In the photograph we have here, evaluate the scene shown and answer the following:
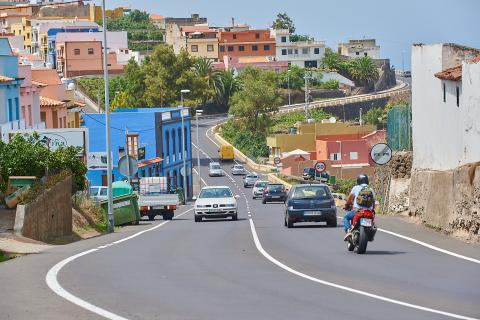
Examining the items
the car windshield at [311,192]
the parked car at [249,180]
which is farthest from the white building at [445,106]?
the parked car at [249,180]

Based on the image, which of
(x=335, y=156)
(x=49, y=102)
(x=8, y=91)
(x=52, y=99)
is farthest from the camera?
(x=335, y=156)

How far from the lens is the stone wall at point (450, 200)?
27.3 m

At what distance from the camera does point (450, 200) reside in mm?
30250

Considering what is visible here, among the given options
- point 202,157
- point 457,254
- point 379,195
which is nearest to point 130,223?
point 379,195

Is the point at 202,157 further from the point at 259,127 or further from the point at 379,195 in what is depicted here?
the point at 379,195

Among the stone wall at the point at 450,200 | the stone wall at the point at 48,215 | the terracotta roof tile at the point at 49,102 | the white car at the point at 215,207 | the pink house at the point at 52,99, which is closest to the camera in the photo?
the stone wall at the point at 450,200

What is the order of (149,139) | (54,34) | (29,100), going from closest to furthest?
1. (29,100)
2. (149,139)
3. (54,34)

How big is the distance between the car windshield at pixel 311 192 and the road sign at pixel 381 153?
92.6 inches

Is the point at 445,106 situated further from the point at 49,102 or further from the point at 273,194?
the point at 49,102

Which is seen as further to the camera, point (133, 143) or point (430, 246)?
point (133, 143)

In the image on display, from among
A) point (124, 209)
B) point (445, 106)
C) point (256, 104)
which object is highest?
point (256, 104)

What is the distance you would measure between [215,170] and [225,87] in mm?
Result: 52629

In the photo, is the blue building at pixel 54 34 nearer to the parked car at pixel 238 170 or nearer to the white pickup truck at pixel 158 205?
the parked car at pixel 238 170

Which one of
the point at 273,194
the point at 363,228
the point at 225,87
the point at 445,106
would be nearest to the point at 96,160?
the point at 273,194
